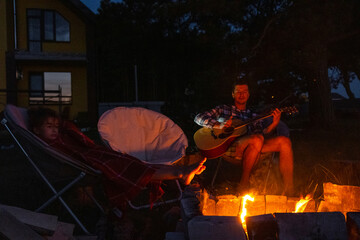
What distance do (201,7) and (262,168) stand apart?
11.4ft

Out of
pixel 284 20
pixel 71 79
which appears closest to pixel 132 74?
pixel 71 79

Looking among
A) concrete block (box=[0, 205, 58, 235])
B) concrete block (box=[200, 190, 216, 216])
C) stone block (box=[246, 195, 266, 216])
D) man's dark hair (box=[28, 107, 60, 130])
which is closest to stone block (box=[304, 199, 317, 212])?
stone block (box=[246, 195, 266, 216])

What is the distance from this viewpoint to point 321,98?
7871 mm

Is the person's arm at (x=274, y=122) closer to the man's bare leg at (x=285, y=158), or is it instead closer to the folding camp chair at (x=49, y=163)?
the man's bare leg at (x=285, y=158)

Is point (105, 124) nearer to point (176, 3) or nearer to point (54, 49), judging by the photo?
point (176, 3)

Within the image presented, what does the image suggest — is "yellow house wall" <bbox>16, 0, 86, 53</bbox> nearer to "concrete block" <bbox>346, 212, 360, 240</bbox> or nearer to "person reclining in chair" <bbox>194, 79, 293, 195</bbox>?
"person reclining in chair" <bbox>194, 79, 293, 195</bbox>

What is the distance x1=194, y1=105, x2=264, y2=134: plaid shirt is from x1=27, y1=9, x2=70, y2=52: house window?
1100 cm

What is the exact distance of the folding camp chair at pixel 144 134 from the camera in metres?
3.38

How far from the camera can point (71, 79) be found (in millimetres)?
13508

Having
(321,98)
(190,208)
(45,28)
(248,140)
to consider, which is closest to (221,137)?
(248,140)

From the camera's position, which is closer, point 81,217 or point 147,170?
point 147,170

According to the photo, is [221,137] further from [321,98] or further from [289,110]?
[321,98]

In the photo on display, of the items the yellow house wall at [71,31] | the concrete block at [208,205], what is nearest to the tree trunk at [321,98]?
the concrete block at [208,205]

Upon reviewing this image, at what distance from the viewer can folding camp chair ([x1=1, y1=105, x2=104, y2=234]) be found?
2.45m
